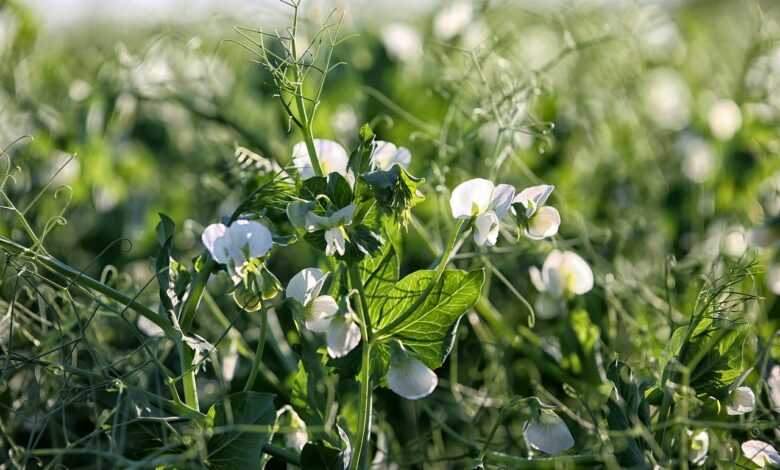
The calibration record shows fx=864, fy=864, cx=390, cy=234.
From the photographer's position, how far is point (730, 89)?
1.44 metres

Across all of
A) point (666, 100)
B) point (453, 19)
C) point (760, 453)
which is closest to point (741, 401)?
point (760, 453)

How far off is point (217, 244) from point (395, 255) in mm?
138

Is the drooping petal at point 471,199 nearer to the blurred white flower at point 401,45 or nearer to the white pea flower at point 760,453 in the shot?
the white pea flower at point 760,453

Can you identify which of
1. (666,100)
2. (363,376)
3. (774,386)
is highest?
(363,376)

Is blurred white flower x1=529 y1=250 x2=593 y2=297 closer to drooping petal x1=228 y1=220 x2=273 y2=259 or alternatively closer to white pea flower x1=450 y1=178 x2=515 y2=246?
white pea flower x1=450 y1=178 x2=515 y2=246

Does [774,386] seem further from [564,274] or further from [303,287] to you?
[303,287]

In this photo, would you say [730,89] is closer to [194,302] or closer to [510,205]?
[510,205]

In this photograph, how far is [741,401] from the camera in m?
0.65

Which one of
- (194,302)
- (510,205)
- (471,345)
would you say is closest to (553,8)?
(471,345)

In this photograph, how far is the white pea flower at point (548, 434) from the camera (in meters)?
0.62

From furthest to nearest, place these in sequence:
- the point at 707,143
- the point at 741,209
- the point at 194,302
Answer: the point at 707,143, the point at 741,209, the point at 194,302

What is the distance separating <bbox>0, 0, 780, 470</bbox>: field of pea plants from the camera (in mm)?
602

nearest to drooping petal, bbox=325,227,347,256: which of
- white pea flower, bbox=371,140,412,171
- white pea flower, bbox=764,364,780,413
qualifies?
white pea flower, bbox=371,140,412,171

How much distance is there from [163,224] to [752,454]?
47 cm
